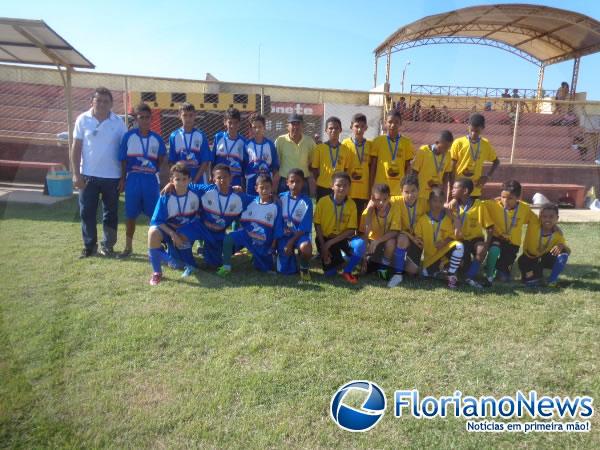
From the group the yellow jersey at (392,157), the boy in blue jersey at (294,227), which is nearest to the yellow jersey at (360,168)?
the yellow jersey at (392,157)

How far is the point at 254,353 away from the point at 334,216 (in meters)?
2.08

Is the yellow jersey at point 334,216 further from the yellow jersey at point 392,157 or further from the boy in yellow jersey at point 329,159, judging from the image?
the yellow jersey at point 392,157

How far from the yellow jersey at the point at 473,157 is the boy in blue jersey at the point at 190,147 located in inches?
118

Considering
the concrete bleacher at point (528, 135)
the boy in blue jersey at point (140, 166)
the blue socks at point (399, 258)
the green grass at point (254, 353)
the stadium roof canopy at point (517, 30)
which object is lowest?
the green grass at point (254, 353)

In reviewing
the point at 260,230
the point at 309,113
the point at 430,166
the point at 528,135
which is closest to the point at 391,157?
the point at 430,166

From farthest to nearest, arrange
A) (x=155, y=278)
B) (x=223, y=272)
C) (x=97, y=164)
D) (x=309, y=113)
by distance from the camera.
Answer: (x=309, y=113), (x=97, y=164), (x=223, y=272), (x=155, y=278)

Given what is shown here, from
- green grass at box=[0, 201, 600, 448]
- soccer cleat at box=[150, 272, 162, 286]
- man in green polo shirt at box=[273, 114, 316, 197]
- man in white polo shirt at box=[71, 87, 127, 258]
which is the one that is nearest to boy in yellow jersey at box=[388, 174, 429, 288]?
green grass at box=[0, 201, 600, 448]

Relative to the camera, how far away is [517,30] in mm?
16016

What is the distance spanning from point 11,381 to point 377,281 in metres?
3.05

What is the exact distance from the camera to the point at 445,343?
9.62 ft

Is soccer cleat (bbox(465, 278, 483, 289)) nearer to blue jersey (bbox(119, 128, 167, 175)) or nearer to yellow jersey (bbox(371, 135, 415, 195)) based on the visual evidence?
yellow jersey (bbox(371, 135, 415, 195))

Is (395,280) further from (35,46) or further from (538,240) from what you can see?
(35,46)

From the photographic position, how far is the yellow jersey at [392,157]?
4824mm

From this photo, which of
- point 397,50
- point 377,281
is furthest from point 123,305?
point 397,50
